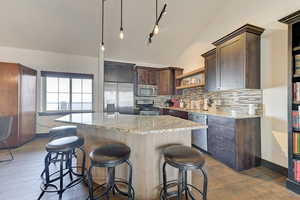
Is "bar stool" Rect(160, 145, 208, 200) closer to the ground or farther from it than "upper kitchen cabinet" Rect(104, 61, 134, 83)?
closer to the ground

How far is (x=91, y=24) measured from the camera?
3717mm

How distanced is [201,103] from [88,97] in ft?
12.3

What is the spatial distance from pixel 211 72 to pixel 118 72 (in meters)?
3.00

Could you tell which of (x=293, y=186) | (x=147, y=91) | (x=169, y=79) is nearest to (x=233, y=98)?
(x=293, y=186)

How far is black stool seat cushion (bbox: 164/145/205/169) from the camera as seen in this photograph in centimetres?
128

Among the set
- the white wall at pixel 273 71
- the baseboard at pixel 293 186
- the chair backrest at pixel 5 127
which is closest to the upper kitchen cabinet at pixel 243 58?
the white wall at pixel 273 71

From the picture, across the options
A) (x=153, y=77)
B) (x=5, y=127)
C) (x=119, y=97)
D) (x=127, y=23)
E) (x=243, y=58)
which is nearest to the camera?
(x=243, y=58)

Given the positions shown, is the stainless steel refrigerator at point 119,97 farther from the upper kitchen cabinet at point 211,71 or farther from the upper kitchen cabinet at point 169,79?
the upper kitchen cabinet at point 211,71

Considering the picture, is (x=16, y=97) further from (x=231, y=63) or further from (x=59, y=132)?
(x=231, y=63)

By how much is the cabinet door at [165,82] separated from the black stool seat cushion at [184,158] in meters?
3.80

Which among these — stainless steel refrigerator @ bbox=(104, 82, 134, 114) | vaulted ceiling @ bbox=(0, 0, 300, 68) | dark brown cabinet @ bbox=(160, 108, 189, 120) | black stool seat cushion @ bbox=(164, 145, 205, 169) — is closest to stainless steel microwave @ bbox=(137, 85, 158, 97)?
stainless steel refrigerator @ bbox=(104, 82, 134, 114)

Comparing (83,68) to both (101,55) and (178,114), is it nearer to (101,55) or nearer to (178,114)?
(101,55)

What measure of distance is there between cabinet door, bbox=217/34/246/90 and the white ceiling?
5.14ft

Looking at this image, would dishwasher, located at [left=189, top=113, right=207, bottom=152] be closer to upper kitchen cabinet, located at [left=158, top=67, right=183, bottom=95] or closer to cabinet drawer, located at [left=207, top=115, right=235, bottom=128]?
cabinet drawer, located at [left=207, top=115, right=235, bottom=128]
